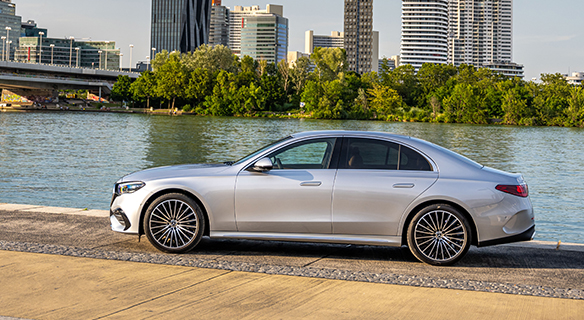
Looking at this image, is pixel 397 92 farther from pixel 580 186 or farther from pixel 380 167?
pixel 380 167

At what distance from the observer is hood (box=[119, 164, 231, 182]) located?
6.93 meters

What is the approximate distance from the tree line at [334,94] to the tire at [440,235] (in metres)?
108

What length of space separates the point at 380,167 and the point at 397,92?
12909 cm

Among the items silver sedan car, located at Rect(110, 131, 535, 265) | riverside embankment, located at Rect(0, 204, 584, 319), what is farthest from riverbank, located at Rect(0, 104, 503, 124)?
silver sedan car, located at Rect(110, 131, 535, 265)

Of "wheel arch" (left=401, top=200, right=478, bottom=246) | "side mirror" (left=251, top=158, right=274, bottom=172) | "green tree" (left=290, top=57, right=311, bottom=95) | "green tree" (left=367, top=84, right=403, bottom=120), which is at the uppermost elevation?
"green tree" (left=290, top=57, right=311, bottom=95)

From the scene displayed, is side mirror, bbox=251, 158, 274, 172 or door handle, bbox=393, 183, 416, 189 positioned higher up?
side mirror, bbox=251, 158, 274, 172

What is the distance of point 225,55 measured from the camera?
427 ft

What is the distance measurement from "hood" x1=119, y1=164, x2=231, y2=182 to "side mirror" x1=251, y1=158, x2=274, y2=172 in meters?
0.40

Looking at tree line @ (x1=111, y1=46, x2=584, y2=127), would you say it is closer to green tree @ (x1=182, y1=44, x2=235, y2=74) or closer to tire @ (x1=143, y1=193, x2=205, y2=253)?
green tree @ (x1=182, y1=44, x2=235, y2=74)

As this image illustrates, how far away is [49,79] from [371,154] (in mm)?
120881

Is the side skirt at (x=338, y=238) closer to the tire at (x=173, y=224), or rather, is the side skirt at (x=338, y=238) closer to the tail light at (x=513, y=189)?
the tire at (x=173, y=224)

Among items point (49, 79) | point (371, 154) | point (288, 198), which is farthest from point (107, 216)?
point (49, 79)

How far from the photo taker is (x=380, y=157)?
6793 millimetres

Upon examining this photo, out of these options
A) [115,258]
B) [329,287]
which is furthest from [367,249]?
[115,258]
